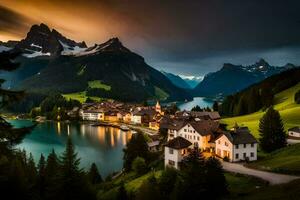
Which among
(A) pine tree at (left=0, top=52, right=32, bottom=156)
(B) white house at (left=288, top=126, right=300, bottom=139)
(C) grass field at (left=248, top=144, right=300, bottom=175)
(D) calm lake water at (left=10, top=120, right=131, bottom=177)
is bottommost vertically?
(D) calm lake water at (left=10, top=120, right=131, bottom=177)

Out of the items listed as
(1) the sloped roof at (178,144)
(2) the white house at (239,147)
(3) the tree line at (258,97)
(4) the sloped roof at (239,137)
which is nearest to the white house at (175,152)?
(1) the sloped roof at (178,144)

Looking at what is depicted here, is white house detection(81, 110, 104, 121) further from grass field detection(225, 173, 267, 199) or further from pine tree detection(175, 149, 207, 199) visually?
pine tree detection(175, 149, 207, 199)

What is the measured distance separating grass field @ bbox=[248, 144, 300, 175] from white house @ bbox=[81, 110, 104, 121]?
13893cm

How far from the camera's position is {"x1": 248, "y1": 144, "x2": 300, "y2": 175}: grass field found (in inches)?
1553

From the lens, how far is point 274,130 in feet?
187

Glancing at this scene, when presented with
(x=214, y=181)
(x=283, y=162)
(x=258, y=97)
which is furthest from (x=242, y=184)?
(x=258, y=97)

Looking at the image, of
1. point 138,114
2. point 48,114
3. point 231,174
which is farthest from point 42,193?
point 48,114

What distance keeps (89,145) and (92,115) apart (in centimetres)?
8700

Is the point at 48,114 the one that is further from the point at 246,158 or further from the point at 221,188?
the point at 221,188

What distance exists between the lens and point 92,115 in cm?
18800

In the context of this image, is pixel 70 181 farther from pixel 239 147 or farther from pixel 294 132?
pixel 294 132

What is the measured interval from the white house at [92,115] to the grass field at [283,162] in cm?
13893

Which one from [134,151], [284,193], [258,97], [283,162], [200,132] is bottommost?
[134,151]

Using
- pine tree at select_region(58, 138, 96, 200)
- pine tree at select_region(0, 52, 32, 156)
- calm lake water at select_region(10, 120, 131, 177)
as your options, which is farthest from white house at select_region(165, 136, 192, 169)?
pine tree at select_region(0, 52, 32, 156)
